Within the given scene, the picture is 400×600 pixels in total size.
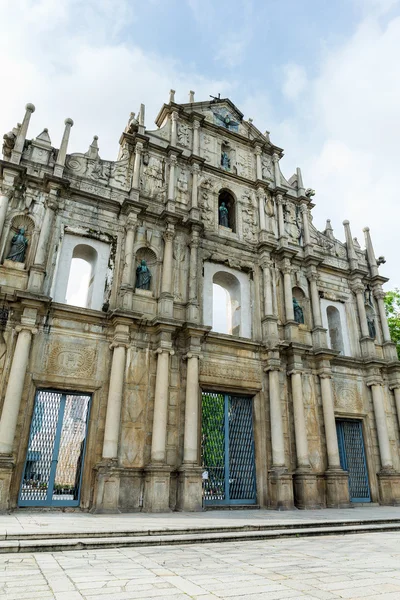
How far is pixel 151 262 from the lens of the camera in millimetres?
14055

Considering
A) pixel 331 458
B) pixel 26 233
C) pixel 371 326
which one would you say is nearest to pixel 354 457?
pixel 331 458

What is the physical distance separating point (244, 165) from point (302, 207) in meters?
3.20

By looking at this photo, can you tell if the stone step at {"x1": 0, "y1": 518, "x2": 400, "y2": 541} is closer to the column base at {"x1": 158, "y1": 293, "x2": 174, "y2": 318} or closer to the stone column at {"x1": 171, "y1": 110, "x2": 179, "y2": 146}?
the column base at {"x1": 158, "y1": 293, "x2": 174, "y2": 318}

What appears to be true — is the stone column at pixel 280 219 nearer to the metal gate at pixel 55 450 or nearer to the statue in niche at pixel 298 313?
the statue in niche at pixel 298 313

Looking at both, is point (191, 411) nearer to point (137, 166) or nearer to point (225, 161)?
point (137, 166)

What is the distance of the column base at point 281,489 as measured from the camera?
12.4 m

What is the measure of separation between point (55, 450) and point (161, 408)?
2.91 m

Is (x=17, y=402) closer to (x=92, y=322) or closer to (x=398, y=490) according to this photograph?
(x=92, y=322)

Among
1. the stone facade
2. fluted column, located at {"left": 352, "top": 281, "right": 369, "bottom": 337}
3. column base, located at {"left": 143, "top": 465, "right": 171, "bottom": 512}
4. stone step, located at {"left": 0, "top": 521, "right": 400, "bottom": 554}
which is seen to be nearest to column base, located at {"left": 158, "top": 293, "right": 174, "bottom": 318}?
the stone facade

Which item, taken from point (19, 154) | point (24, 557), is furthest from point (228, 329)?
point (24, 557)

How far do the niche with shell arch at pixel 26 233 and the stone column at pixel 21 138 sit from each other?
169 centimetres

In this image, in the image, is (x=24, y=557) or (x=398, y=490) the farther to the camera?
(x=398, y=490)

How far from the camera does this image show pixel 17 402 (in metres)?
10.1

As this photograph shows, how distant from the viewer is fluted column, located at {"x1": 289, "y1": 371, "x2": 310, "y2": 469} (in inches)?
528
